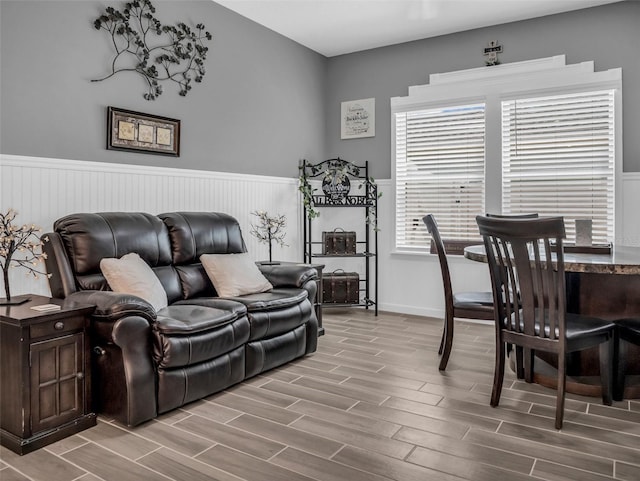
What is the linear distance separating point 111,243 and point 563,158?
12.8 feet

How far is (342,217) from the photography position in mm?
5668

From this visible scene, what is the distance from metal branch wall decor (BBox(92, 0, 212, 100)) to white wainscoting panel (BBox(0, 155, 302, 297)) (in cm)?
64

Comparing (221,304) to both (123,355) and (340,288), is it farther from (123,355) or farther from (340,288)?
(340,288)

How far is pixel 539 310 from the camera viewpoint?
8.36 feet

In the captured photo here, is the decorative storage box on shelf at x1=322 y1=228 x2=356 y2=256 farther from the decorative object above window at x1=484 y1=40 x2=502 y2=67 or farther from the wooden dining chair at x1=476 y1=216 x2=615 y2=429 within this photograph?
the wooden dining chair at x1=476 y1=216 x2=615 y2=429

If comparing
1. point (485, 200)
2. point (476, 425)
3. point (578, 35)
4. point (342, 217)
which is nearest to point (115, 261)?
point (476, 425)

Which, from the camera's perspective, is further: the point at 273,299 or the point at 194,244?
the point at 194,244

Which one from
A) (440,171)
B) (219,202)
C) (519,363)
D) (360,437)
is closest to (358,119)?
(440,171)

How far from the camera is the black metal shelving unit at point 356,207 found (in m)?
5.31

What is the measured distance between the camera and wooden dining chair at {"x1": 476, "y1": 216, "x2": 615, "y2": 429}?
245 cm

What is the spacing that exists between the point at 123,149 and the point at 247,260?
1205 millimetres

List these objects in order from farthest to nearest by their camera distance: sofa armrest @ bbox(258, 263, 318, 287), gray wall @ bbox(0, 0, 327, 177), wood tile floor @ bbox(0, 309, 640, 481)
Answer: sofa armrest @ bbox(258, 263, 318, 287)
gray wall @ bbox(0, 0, 327, 177)
wood tile floor @ bbox(0, 309, 640, 481)

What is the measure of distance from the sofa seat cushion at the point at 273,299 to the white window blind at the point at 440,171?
209 centimetres

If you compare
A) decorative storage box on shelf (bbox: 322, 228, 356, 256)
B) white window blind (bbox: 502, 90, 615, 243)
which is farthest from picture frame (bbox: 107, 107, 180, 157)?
white window blind (bbox: 502, 90, 615, 243)
